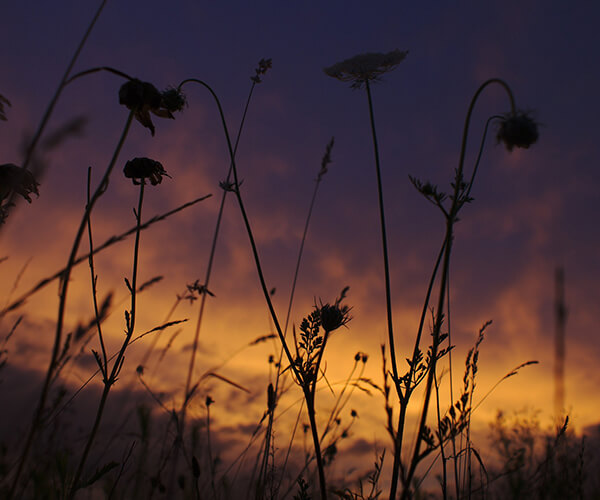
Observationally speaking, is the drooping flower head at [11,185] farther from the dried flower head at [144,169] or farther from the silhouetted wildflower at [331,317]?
the silhouetted wildflower at [331,317]

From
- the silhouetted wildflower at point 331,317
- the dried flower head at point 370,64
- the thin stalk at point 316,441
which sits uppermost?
the dried flower head at point 370,64

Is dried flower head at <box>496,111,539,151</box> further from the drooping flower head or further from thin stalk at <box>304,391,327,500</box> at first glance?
the drooping flower head

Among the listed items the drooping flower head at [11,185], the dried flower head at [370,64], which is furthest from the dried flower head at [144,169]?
the dried flower head at [370,64]

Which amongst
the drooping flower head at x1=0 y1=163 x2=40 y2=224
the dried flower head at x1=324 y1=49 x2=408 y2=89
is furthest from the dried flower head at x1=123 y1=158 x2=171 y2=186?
the dried flower head at x1=324 y1=49 x2=408 y2=89

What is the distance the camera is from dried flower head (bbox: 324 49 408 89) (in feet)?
9.70

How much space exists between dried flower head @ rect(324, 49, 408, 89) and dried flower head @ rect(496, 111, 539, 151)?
1.12 meters

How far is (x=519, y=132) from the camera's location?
81.1 inches

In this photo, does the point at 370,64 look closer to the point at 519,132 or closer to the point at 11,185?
the point at 519,132

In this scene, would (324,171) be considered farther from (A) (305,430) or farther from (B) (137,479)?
(B) (137,479)

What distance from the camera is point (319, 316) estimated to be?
2426mm

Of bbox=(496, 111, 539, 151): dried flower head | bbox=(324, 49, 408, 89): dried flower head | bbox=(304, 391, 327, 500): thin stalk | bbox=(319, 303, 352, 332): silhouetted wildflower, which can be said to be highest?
bbox=(324, 49, 408, 89): dried flower head

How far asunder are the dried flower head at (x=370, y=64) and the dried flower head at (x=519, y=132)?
3.68 ft

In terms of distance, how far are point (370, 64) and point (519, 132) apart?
1.28 meters

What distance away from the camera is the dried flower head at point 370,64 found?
2958 millimetres
